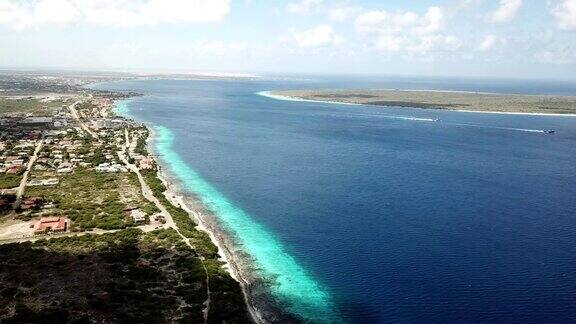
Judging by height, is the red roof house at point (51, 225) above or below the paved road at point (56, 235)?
above

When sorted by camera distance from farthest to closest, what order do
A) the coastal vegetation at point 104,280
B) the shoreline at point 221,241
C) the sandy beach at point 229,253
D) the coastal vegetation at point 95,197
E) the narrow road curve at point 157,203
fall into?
the coastal vegetation at point 95,197 < the narrow road curve at point 157,203 < the sandy beach at point 229,253 < the shoreline at point 221,241 < the coastal vegetation at point 104,280

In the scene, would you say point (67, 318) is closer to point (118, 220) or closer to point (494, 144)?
point (118, 220)

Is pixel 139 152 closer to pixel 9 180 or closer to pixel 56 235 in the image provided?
pixel 9 180

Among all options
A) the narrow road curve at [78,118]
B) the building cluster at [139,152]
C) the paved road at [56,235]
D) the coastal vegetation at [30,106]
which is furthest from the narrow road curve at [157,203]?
the coastal vegetation at [30,106]

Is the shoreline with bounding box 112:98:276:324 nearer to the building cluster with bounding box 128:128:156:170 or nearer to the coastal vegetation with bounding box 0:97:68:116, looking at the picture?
the building cluster with bounding box 128:128:156:170

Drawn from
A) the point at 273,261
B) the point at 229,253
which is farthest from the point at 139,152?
the point at 273,261

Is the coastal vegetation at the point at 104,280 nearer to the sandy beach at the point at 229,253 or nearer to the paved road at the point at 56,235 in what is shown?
the paved road at the point at 56,235

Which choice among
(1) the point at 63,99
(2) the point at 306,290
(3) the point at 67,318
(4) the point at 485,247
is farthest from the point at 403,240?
(1) the point at 63,99
